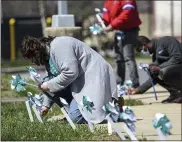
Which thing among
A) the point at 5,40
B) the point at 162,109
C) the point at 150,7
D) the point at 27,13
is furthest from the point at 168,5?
the point at 162,109

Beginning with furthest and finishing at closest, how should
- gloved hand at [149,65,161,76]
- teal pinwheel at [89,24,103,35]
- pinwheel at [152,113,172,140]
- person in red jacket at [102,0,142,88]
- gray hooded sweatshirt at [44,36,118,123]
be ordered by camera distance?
person in red jacket at [102,0,142,88] < teal pinwheel at [89,24,103,35] < gloved hand at [149,65,161,76] < gray hooded sweatshirt at [44,36,118,123] < pinwheel at [152,113,172,140]

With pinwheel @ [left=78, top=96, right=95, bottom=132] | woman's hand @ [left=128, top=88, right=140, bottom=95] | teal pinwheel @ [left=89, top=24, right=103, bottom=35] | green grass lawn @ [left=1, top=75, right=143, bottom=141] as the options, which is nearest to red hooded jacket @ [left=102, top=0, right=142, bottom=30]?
teal pinwheel @ [left=89, top=24, right=103, bottom=35]

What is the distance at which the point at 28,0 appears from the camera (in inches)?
1320

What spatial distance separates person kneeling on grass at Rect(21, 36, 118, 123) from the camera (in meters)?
5.91

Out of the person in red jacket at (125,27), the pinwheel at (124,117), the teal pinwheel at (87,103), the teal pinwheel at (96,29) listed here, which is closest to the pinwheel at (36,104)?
the teal pinwheel at (87,103)

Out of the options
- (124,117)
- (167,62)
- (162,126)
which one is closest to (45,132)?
(124,117)

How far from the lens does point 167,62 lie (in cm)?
828

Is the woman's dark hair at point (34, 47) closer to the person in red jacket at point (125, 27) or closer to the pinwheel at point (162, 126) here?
the pinwheel at point (162, 126)

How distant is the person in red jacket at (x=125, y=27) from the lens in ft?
31.7

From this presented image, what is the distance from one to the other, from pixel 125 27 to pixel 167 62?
163 centimetres

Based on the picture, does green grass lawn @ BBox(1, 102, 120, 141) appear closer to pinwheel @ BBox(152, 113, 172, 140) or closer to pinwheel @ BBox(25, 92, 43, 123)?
pinwheel @ BBox(25, 92, 43, 123)

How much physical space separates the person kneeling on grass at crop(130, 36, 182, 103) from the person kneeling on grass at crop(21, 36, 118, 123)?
225cm

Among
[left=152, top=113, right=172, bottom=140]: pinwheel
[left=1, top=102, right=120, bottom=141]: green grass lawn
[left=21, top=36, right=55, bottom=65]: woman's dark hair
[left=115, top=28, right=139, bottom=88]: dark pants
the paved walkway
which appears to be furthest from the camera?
[left=115, top=28, right=139, bottom=88]: dark pants

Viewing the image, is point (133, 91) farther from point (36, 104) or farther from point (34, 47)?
point (34, 47)
